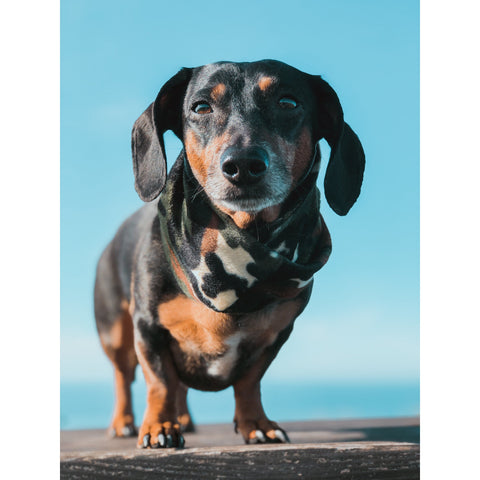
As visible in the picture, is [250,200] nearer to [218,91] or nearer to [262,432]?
[218,91]

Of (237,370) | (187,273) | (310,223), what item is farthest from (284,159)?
(237,370)

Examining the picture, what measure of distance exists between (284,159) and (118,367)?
80 centimetres

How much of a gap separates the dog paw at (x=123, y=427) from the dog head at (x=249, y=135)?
0.71 meters

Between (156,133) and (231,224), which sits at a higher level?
(156,133)

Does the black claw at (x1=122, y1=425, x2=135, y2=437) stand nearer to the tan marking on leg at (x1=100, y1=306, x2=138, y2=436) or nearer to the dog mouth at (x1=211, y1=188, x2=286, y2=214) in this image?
the tan marking on leg at (x1=100, y1=306, x2=138, y2=436)

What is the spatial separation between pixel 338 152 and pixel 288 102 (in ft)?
0.49

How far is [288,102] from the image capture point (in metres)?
1.38

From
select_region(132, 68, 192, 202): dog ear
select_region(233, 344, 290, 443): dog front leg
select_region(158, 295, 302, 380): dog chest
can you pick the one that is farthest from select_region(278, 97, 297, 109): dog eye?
select_region(233, 344, 290, 443): dog front leg

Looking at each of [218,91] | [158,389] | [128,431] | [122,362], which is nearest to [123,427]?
[128,431]

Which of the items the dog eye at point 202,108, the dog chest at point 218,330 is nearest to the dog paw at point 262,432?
the dog chest at point 218,330

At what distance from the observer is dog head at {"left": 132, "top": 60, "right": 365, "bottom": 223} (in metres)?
1.31

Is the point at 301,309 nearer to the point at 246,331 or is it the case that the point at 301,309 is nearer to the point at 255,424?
the point at 246,331

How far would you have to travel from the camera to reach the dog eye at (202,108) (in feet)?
4.56

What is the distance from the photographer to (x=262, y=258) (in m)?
1.37
